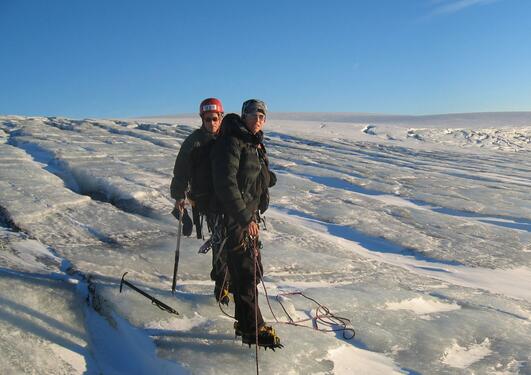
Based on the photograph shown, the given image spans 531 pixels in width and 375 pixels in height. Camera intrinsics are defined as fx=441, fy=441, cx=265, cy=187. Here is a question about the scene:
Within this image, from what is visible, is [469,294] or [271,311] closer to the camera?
[271,311]

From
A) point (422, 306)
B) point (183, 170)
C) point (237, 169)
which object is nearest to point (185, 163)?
point (183, 170)

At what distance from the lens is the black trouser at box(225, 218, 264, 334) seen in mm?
3242

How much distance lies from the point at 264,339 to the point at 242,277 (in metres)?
0.47

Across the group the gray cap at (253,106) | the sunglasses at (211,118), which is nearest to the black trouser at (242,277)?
the gray cap at (253,106)

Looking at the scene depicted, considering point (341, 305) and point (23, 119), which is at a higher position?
point (23, 119)

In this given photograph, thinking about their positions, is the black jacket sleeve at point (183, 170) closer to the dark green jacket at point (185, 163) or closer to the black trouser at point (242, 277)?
the dark green jacket at point (185, 163)

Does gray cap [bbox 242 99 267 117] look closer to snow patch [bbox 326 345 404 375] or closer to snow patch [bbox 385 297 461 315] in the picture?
snow patch [bbox 326 345 404 375]

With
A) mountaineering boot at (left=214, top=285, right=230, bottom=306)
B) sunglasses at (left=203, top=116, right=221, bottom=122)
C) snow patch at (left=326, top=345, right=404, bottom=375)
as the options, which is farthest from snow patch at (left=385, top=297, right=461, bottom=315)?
sunglasses at (left=203, top=116, right=221, bottom=122)

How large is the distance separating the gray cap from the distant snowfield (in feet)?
5.49

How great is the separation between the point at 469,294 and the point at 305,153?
15.6 meters

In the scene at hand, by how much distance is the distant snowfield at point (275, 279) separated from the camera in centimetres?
315

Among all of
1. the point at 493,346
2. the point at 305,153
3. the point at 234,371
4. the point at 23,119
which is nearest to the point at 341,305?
the point at 493,346

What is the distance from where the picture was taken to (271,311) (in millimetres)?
3834

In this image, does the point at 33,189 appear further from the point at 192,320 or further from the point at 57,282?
the point at 192,320
